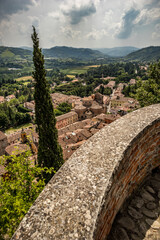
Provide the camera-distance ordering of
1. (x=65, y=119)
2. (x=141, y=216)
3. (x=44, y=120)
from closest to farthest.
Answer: (x=141, y=216), (x=44, y=120), (x=65, y=119)

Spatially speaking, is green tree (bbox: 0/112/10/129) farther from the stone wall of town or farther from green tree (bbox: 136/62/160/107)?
the stone wall of town

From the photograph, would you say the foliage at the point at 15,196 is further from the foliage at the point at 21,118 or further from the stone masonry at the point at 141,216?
the foliage at the point at 21,118

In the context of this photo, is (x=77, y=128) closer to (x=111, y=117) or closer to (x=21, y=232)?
(x=111, y=117)

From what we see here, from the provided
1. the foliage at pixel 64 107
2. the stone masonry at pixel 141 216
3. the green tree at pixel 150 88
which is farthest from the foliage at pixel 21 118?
the stone masonry at pixel 141 216

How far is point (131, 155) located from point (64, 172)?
61.5 inches

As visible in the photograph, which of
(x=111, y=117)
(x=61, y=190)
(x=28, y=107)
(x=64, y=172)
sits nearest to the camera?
(x=61, y=190)

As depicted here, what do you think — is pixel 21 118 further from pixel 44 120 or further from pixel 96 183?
pixel 96 183

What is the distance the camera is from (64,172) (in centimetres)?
277

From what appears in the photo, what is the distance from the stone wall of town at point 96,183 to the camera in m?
1.92

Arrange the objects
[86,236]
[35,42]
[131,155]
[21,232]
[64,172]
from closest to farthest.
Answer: [86,236], [21,232], [64,172], [131,155], [35,42]

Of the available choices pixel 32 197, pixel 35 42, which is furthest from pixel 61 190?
pixel 35 42

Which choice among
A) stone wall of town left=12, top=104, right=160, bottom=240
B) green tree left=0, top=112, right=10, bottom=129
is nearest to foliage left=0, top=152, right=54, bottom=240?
stone wall of town left=12, top=104, right=160, bottom=240

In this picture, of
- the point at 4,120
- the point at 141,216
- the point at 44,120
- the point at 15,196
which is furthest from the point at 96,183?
the point at 4,120

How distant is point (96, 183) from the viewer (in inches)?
95.3
